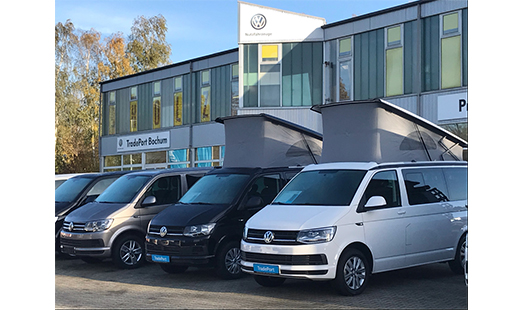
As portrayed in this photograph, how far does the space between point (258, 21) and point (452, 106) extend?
32.8 feet

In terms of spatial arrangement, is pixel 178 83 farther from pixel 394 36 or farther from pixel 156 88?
pixel 394 36

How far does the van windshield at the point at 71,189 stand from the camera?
14703mm

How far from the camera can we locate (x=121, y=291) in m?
10.1

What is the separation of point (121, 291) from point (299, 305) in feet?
10.5

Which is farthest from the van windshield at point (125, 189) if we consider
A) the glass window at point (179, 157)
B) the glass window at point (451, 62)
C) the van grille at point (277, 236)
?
the glass window at point (179, 157)

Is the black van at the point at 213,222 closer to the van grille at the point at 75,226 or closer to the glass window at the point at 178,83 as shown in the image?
the van grille at the point at 75,226

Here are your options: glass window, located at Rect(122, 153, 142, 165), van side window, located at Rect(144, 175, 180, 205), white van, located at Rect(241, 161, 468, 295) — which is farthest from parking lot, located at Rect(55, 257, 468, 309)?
glass window, located at Rect(122, 153, 142, 165)

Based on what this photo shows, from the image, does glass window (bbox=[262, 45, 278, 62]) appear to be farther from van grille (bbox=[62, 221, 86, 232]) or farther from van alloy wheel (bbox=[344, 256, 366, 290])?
van alloy wheel (bbox=[344, 256, 366, 290])

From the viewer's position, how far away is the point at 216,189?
11781 millimetres

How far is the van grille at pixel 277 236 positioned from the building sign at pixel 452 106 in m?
15.7

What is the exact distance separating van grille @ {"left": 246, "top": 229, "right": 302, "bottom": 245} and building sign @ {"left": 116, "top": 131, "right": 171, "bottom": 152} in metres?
28.2

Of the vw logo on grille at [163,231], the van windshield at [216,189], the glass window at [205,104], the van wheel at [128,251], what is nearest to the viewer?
the vw logo on grille at [163,231]

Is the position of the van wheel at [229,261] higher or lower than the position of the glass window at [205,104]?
lower
